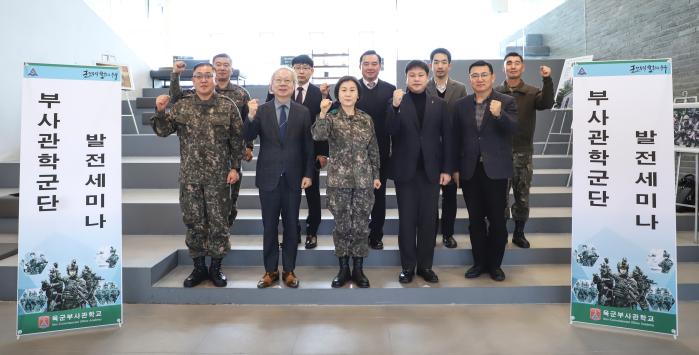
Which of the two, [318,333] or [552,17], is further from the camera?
[552,17]

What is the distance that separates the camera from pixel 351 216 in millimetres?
2820

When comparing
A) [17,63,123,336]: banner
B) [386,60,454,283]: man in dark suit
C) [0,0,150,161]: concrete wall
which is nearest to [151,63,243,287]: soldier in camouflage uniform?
[17,63,123,336]: banner

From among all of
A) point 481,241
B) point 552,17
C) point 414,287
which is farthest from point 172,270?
point 552,17

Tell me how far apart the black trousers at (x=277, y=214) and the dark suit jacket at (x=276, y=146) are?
0.18 feet

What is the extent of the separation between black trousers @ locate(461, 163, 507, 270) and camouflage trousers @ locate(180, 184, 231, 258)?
5.51ft

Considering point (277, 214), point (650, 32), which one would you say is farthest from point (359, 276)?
point (650, 32)

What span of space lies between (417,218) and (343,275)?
0.65 metres

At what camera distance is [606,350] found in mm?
2256

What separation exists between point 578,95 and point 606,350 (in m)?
1.45

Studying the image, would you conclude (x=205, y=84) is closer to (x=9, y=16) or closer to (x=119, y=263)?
(x=119, y=263)

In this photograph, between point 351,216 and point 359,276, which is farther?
point 359,276

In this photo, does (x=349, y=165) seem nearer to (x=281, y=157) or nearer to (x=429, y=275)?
(x=281, y=157)

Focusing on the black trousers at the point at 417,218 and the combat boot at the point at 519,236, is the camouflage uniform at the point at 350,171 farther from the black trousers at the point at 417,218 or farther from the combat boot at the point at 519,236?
the combat boot at the point at 519,236

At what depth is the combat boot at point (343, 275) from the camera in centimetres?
289
